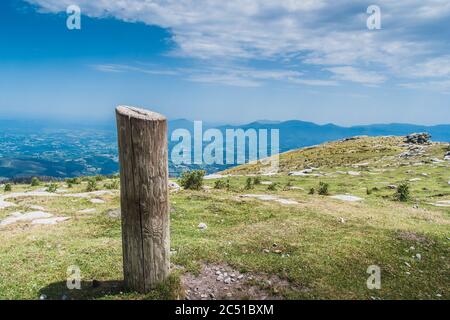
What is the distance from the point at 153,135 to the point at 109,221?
9132mm

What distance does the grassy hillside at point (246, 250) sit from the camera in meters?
9.47

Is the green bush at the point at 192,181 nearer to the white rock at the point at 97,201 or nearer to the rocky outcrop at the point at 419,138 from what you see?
the white rock at the point at 97,201

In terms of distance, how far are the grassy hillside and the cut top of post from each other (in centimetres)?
418

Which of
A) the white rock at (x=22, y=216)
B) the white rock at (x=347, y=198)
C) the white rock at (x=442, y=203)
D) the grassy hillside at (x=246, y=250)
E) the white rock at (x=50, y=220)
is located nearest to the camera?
the grassy hillside at (x=246, y=250)

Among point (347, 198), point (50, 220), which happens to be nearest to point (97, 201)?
point (50, 220)

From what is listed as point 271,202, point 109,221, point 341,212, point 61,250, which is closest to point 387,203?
point 341,212

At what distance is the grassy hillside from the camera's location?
31.1ft

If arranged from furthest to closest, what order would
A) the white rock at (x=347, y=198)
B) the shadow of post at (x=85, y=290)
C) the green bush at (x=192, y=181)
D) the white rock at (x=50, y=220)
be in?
the green bush at (x=192, y=181)
the white rock at (x=347, y=198)
the white rock at (x=50, y=220)
the shadow of post at (x=85, y=290)

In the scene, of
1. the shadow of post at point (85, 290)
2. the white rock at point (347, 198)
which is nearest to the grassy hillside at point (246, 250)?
the shadow of post at point (85, 290)

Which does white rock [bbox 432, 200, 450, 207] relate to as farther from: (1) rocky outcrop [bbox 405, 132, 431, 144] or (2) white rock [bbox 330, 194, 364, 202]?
(1) rocky outcrop [bbox 405, 132, 431, 144]

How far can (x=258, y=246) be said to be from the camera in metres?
12.7

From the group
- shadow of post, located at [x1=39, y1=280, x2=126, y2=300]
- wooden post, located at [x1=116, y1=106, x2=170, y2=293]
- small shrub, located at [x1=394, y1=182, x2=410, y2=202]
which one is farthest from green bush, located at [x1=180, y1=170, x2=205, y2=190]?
wooden post, located at [x1=116, y1=106, x2=170, y2=293]

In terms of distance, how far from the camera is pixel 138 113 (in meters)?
8.24

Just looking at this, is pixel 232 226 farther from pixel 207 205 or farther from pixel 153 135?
pixel 153 135
